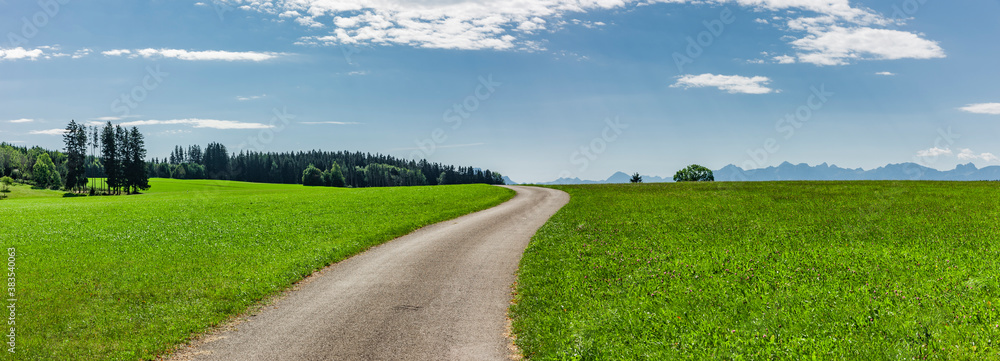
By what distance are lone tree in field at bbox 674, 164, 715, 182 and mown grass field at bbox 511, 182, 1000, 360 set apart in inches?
4626

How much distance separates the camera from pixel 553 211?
3869 centimetres

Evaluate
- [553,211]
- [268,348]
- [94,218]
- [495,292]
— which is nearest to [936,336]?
[495,292]

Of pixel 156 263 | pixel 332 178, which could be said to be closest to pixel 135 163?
pixel 332 178

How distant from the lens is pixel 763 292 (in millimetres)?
13539

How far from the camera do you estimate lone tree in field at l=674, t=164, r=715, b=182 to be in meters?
141

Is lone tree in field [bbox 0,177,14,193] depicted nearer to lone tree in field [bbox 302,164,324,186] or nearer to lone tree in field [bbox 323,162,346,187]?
lone tree in field [bbox 302,164,324,186]

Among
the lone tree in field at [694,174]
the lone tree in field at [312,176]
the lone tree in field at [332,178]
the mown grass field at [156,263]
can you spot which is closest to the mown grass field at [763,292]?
the mown grass field at [156,263]

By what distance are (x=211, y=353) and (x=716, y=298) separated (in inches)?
489

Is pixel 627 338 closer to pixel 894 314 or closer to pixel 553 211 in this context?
pixel 894 314

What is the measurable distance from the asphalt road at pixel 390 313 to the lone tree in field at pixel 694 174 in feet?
432

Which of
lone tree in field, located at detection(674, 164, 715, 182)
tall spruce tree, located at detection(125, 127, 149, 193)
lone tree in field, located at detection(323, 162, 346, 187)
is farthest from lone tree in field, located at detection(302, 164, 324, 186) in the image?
lone tree in field, located at detection(674, 164, 715, 182)

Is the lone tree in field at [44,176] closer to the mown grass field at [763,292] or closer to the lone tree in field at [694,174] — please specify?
the mown grass field at [763,292]

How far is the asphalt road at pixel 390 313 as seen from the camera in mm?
10844

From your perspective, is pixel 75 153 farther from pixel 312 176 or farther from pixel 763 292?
pixel 763 292
